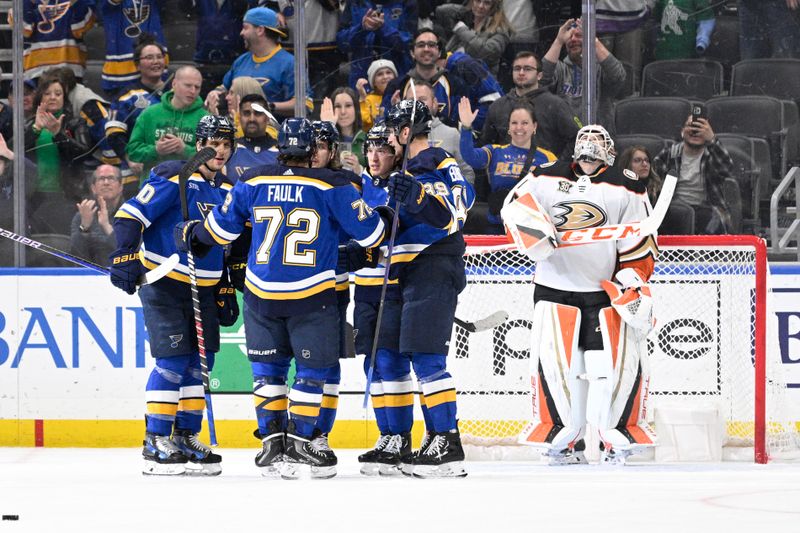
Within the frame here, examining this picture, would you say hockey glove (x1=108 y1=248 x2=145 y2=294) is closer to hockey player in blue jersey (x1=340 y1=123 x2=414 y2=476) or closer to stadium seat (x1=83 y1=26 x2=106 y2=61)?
hockey player in blue jersey (x1=340 y1=123 x2=414 y2=476)

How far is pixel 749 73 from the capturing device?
22.3 ft

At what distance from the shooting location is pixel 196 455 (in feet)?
16.9

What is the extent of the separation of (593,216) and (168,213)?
161 centimetres

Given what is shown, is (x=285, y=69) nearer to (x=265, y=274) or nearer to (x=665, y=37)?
(x=665, y=37)

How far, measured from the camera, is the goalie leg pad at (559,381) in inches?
213

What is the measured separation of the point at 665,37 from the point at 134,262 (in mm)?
3119

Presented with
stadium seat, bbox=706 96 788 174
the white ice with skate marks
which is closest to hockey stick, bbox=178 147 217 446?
the white ice with skate marks

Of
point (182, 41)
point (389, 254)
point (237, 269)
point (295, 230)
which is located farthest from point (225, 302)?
point (182, 41)

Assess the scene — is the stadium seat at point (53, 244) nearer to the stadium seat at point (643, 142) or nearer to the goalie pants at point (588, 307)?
the goalie pants at point (588, 307)

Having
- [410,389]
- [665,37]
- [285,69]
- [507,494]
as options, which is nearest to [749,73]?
[665,37]

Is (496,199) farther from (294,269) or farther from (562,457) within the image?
(294,269)

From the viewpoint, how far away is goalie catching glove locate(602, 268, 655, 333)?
209 inches

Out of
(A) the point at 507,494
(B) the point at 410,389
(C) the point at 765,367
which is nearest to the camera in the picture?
(A) the point at 507,494

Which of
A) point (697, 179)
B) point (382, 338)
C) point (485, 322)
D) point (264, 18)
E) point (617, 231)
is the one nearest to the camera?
point (382, 338)
